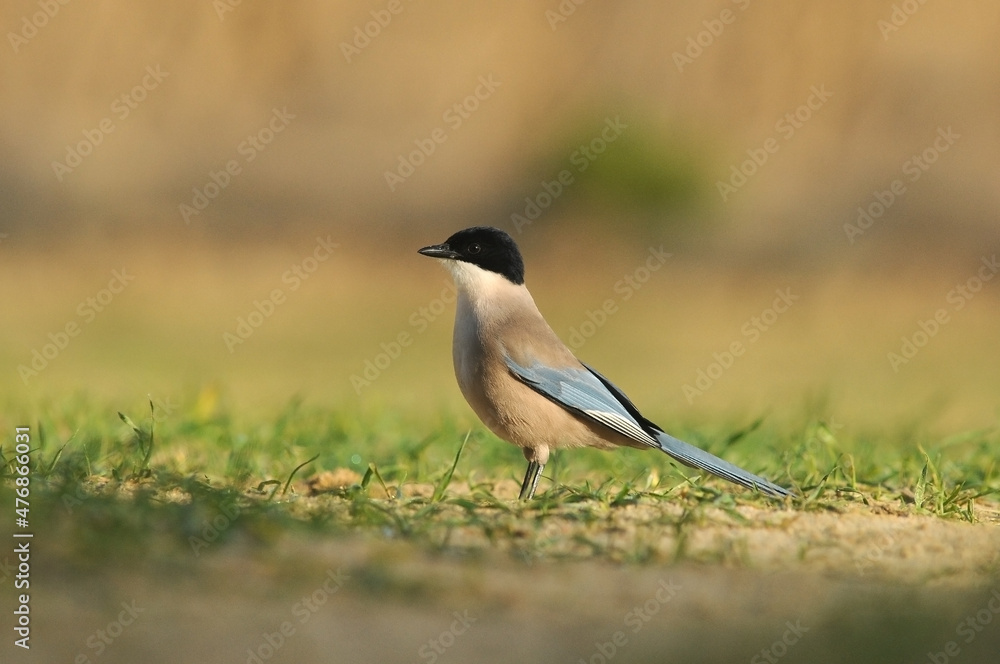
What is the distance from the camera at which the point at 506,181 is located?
1711 cm

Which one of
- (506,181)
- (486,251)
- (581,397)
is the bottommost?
(506,181)

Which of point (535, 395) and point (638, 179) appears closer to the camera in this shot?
point (535, 395)

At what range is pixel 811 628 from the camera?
345cm

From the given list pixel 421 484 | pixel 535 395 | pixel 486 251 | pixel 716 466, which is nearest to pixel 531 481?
pixel 535 395

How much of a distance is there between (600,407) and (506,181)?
11.9 metres

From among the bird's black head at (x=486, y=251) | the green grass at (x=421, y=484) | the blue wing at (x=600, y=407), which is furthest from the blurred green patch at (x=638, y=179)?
the blue wing at (x=600, y=407)

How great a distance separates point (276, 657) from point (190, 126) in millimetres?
15328

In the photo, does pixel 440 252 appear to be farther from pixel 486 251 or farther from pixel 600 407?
pixel 600 407

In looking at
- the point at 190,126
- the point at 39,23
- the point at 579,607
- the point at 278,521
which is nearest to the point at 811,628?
the point at 579,607

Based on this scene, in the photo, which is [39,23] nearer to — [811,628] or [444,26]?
[444,26]

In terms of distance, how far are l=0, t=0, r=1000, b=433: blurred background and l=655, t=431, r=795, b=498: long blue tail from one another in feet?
19.4

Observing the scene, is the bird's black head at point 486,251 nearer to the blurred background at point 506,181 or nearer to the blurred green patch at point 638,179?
the blurred background at point 506,181

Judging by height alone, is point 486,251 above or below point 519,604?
above

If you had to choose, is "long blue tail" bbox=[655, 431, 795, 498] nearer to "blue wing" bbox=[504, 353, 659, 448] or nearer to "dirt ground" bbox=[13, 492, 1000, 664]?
"blue wing" bbox=[504, 353, 659, 448]
